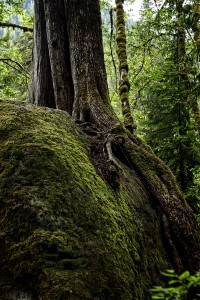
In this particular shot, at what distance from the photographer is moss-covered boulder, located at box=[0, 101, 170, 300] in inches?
98.8

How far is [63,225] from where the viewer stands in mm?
2889

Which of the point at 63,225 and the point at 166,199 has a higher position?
the point at 166,199

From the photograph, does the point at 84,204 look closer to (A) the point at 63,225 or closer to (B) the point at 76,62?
(A) the point at 63,225

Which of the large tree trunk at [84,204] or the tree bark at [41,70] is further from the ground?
the tree bark at [41,70]

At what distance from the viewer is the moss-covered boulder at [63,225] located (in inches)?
98.8

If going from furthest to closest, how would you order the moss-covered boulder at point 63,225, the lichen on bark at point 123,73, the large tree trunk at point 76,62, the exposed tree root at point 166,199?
the lichen on bark at point 123,73, the large tree trunk at point 76,62, the exposed tree root at point 166,199, the moss-covered boulder at point 63,225

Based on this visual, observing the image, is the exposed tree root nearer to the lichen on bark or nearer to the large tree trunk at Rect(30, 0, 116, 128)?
the large tree trunk at Rect(30, 0, 116, 128)

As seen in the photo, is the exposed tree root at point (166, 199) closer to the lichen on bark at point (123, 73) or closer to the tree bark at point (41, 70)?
the tree bark at point (41, 70)

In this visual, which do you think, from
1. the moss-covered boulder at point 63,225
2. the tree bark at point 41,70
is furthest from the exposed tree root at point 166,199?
the tree bark at point 41,70

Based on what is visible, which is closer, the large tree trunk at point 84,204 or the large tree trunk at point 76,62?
the large tree trunk at point 84,204

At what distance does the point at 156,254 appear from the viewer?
386 centimetres

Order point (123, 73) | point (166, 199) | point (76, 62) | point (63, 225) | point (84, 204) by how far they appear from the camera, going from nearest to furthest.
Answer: point (63, 225), point (84, 204), point (166, 199), point (76, 62), point (123, 73)

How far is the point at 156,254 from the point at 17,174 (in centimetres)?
201

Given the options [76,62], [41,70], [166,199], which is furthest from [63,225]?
[41,70]
